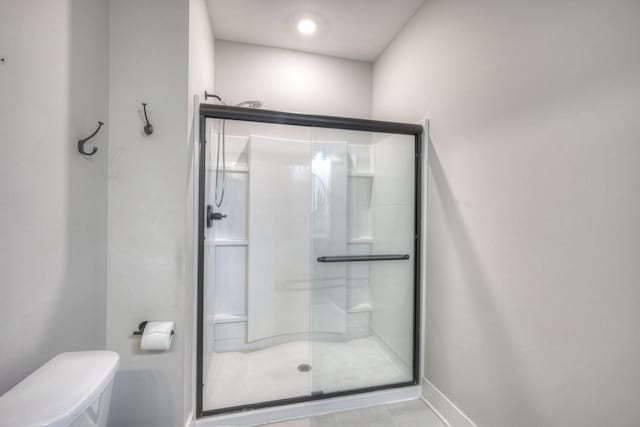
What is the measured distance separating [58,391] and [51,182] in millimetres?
686

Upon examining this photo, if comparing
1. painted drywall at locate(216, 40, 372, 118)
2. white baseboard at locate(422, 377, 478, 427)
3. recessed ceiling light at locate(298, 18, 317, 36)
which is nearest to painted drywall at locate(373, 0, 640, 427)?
white baseboard at locate(422, 377, 478, 427)

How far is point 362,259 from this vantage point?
1.80 m

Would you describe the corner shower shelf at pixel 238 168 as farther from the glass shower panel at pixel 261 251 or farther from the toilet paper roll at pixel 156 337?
the toilet paper roll at pixel 156 337

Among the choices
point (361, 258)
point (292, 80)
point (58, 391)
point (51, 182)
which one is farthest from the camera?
point (292, 80)

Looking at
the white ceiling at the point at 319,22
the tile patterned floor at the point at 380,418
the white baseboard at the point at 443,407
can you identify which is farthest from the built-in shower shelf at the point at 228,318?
the white ceiling at the point at 319,22

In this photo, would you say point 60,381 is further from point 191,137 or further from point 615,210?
point 615,210

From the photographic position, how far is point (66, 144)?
102 centimetres

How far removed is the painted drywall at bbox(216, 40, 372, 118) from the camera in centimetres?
235

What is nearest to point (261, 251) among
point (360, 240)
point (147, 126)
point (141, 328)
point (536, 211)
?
point (360, 240)

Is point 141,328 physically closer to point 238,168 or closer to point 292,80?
point 238,168

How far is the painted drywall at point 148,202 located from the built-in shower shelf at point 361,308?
1.05 meters

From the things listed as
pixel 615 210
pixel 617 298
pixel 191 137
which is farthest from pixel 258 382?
pixel 615 210

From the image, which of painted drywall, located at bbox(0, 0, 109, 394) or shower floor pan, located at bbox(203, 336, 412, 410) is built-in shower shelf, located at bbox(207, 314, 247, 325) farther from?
painted drywall, located at bbox(0, 0, 109, 394)

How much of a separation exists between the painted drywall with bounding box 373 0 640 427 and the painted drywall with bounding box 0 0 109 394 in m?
1.81
